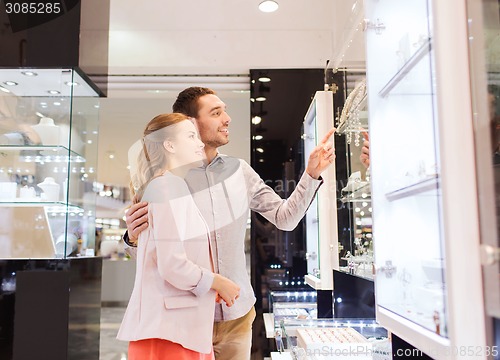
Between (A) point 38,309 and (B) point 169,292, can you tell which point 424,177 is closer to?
(B) point 169,292

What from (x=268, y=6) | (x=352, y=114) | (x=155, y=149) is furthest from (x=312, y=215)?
(x=268, y=6)

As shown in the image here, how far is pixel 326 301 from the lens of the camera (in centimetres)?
244

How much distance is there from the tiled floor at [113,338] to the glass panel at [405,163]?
1988mm

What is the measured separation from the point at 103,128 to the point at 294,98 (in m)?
1.25

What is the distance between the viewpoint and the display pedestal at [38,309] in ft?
7.66

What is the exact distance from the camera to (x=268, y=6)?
9.01 ft

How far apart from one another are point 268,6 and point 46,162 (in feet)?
5.01

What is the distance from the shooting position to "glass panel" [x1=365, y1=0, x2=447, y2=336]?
2.81 feet

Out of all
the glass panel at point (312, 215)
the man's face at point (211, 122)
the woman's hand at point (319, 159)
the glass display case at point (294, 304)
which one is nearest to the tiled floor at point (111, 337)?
the glass display case at point (294, 304)

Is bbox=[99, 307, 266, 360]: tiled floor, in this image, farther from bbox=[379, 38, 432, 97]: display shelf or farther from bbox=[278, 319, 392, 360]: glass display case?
bbox=[379, 38, 432, 97]: display shelf

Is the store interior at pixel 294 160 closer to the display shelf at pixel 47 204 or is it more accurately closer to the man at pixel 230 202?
the display shelf at pixel 47 204

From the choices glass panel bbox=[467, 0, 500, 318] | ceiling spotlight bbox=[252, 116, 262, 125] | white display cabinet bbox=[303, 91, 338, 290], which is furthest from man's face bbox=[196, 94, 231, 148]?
glass panel bbox=[467, 0, 500, 318]

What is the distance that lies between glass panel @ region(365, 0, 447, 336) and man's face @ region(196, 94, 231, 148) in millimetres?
855

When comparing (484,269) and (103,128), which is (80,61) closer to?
(103,128)
